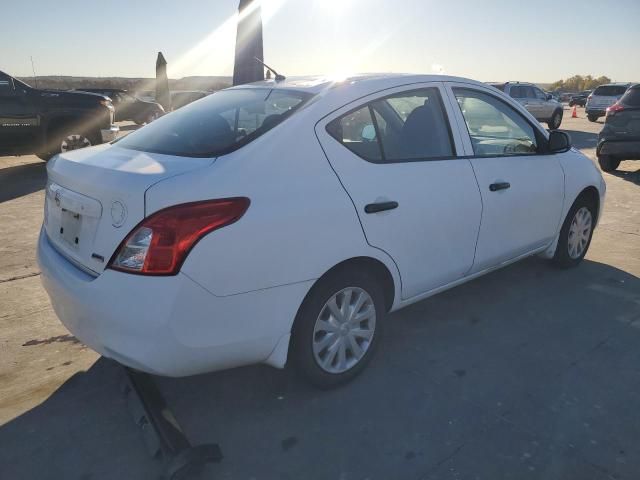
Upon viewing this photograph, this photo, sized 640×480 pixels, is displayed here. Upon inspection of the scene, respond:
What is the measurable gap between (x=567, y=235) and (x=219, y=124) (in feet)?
10.2

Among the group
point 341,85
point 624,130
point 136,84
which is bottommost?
point 136,84

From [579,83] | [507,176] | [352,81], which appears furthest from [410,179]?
[579,83]

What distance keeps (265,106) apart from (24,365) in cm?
209

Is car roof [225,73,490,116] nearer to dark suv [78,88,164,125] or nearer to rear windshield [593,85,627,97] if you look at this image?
dark suv [78,88,164,125]

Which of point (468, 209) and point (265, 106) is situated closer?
point (265, 106)

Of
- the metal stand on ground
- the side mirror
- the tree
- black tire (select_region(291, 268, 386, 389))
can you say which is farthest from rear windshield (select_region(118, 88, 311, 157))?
the tree

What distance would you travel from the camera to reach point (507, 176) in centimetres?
353

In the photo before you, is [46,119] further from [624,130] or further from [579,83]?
[579,83]

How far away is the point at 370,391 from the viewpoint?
283cm

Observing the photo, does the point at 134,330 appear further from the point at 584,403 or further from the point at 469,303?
the point at 469,303

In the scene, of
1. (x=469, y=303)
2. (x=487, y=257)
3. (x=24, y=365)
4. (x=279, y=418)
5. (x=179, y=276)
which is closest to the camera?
(x=179, y=276)

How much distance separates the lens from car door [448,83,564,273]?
134 inches

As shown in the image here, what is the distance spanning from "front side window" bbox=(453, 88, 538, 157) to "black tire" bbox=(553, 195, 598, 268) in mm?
785

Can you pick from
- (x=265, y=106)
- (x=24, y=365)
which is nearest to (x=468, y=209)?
(x=265, y=106)
